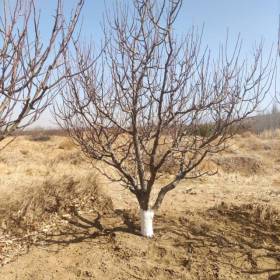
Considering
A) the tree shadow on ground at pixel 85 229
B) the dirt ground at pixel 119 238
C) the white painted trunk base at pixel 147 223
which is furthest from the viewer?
the tree shadow on ground at pixel 85 229

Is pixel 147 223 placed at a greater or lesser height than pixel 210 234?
greater

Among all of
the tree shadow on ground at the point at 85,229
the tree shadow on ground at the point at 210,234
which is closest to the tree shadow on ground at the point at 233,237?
the tree shadow on ground at the point at 210,234

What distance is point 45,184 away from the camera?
5.65 meters

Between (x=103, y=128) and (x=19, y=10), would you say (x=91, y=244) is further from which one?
(x=19, y=10)

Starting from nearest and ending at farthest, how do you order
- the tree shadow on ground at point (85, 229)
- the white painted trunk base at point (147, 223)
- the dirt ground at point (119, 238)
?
the dirt ground at point (119, 238)
the white painted trunk base at point (147, 223)
the tree shadow on ground at point (85, 229)

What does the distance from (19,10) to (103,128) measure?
206cm

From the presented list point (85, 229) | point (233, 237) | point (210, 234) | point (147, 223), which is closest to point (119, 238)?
point (147, 223)

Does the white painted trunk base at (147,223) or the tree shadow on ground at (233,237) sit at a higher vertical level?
the white painted trunk base at (147,223)

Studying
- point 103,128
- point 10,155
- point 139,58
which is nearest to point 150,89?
point 139,58

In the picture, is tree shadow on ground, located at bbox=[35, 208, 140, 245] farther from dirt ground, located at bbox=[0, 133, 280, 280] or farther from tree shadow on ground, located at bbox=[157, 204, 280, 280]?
tree shadow on ground, located at bbox=[157, 204, 280, 280]

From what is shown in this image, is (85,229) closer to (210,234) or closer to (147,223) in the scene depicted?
(147,223)

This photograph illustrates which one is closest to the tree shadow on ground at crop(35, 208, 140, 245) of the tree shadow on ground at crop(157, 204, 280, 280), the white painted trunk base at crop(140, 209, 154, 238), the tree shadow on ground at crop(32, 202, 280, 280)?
the tree shadow on ground at crop(32, 202, 280, 280)

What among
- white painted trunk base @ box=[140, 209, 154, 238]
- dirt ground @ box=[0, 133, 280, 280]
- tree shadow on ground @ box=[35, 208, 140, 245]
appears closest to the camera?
dirt ground @ box=[0, 133, 280, 280]

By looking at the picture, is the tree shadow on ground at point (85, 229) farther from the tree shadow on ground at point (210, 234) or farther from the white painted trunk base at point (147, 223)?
the white painted trunk base at point (147, 223)
